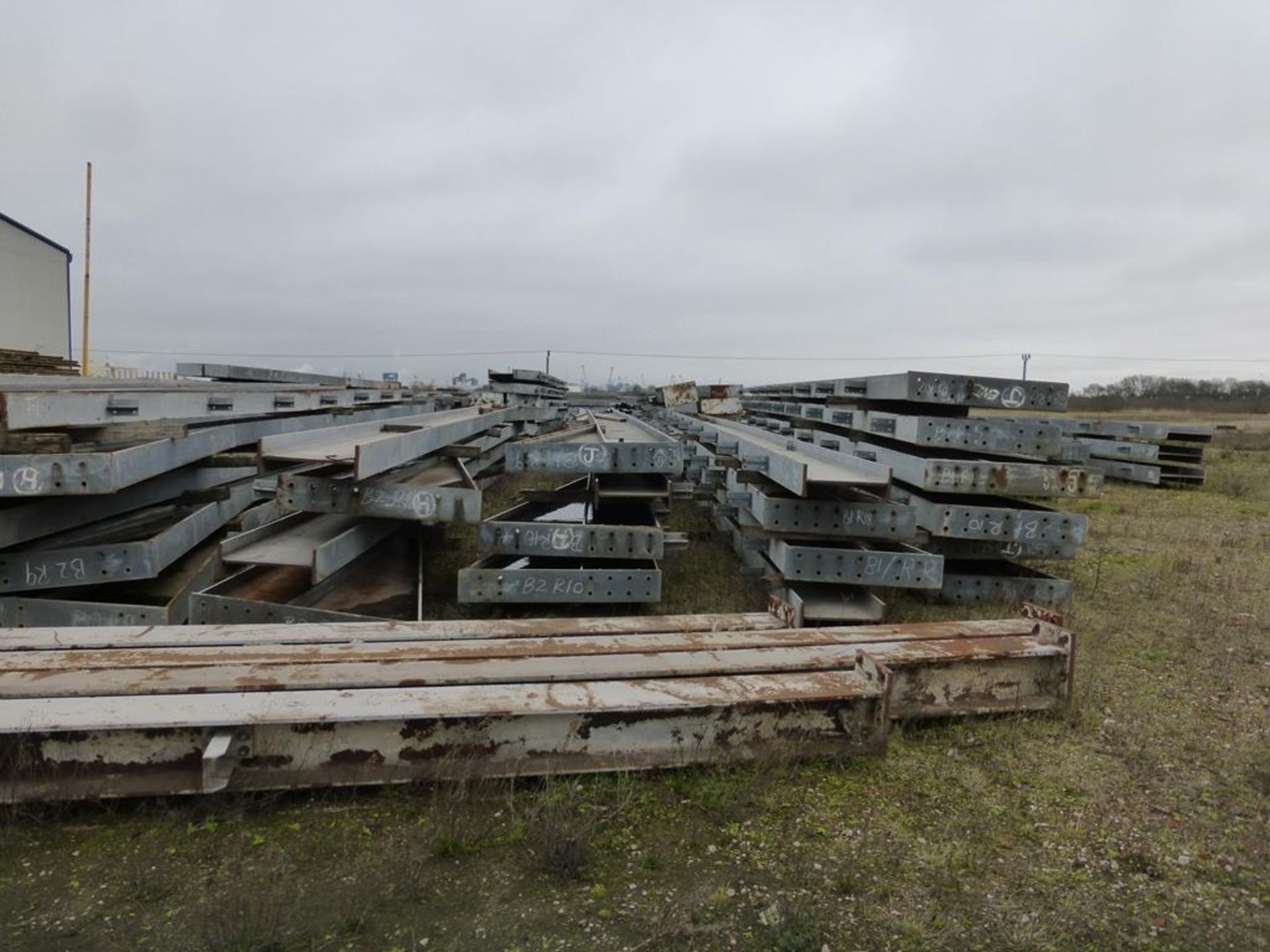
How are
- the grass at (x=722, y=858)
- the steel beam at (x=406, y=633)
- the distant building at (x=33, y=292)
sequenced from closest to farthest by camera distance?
the grass at (x=722, y=858) → the steel beam at (x=406, y=633) → the distant building at (x=33, y=292)

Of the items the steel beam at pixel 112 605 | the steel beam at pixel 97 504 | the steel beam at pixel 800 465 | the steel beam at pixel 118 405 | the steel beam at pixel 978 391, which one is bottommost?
the steel beam at pixel 112 605

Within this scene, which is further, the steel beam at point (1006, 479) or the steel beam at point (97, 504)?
the steel beam at point (1006, 479)

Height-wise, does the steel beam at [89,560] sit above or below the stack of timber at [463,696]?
above

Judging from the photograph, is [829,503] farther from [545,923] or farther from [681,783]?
[545,923]

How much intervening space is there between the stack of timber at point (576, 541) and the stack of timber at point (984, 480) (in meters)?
1.57

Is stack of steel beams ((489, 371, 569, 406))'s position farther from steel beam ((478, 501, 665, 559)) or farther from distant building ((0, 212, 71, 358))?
distant building ((0, 212, 71, 358))

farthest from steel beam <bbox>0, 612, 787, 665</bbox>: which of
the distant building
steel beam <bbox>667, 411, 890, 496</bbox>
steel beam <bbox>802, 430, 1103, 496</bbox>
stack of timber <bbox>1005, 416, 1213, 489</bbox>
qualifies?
the distant building

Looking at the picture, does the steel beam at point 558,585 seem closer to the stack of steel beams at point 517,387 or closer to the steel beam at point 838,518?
the steel beam at point 838,518

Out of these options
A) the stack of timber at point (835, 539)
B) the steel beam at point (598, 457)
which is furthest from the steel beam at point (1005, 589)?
the steel beam at point (598, 457)

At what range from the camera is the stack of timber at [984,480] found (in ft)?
13.9

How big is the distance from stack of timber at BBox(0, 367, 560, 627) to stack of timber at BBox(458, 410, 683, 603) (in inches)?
15.4

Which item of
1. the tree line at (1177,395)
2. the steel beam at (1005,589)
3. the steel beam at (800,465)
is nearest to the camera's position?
the steel beam at (800,465)

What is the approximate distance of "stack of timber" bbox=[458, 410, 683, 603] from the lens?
415 centimetres

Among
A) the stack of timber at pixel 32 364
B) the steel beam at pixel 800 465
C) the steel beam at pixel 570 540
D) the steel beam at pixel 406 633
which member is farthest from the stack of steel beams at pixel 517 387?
the steel beam at pixel 406 633
